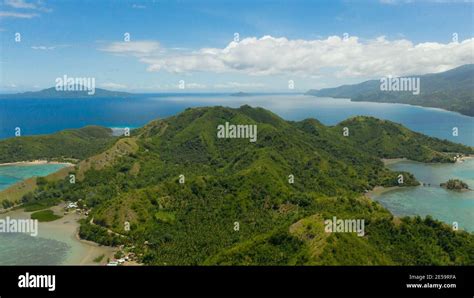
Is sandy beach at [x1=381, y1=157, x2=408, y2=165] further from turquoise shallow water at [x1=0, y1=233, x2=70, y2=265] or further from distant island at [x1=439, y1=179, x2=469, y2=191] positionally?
turquoise shallow water at [x1=0, y1=233, x2=70, y2=265]

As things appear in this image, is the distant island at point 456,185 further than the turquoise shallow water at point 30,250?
Yes

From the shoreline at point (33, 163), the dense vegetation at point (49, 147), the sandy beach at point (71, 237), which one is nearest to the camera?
the sandy beach at point (71, 237)

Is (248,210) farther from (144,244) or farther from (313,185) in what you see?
(313,185)

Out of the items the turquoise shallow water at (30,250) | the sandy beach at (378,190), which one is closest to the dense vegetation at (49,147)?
the turquoise shallow water at (30,250)

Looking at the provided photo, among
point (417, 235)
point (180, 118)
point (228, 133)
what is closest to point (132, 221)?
point (417, 235)

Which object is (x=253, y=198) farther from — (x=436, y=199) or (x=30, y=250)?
(x=436, y=199)

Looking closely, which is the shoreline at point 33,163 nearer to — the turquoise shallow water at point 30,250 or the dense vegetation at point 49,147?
the dense vegetation at point 49,147

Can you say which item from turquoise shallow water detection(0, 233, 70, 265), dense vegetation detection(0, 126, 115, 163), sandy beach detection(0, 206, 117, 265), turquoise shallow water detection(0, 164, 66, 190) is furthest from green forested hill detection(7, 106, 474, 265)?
turquoise shallow water detection(0, 164, 66, 190)
